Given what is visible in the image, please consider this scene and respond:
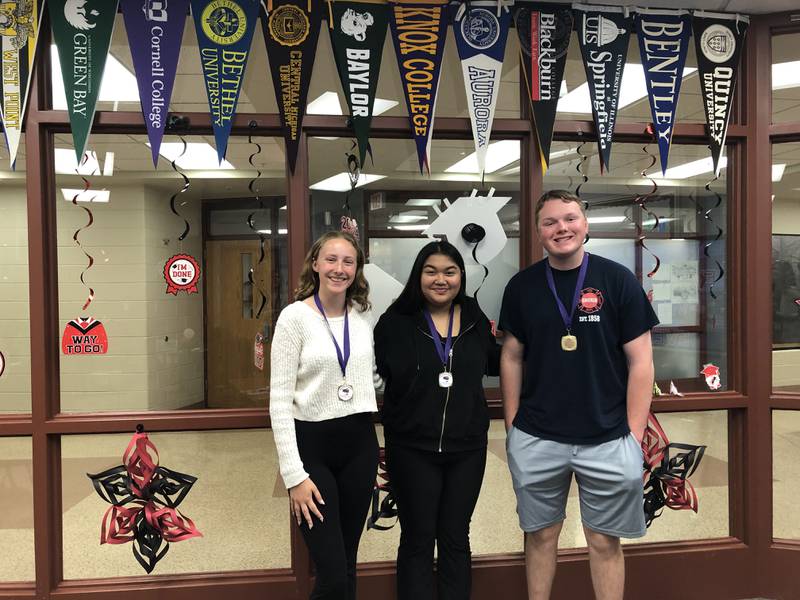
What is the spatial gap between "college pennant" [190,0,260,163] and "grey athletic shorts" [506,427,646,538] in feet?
5.36

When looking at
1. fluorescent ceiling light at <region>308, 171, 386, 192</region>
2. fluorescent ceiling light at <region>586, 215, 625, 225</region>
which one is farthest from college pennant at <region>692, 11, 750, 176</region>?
fluorescent ceiling light at <region>308, 171, 386, 192</region>

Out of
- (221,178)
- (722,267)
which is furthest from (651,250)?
(221,178)

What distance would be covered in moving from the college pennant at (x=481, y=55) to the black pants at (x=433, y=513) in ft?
4.02

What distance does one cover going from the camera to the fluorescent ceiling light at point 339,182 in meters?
2.07

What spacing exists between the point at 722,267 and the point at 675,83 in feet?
2.69

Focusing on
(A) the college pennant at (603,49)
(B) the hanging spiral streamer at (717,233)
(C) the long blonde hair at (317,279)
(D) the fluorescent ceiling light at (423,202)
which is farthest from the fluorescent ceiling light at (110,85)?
(B) the hanging spiral streamer at (717,233)

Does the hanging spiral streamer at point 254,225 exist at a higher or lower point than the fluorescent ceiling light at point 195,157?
lower

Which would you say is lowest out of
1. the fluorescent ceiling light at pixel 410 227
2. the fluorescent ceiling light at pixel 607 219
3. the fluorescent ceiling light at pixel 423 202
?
the fluorescent ceiling light at pixel 410 227

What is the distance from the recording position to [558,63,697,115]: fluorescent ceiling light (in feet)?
6.83

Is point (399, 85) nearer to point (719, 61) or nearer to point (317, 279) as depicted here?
point (317, 279)

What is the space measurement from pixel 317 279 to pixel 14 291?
138 centimetres

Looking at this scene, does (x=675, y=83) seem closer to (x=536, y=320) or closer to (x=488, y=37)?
(x=488, y=37)

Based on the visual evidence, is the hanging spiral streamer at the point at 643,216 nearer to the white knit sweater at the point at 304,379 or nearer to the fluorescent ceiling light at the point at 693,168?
the fluorescent ceiling light at the point at 693,168

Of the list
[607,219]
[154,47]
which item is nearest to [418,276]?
[607,219]
